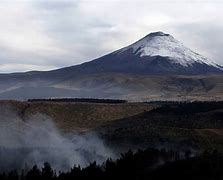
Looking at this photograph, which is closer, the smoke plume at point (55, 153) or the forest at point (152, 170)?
the forest at point (152, 170)

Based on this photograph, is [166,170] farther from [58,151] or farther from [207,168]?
[58,151]

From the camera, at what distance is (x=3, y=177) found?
114188 mm

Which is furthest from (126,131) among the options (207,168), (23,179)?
(207,168)

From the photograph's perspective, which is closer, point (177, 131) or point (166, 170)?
point (166, 170)

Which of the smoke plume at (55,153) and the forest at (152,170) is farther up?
the forest at (152,170)

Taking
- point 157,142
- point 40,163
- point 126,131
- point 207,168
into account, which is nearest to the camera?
point 207,168

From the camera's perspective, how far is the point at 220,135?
185000 mm

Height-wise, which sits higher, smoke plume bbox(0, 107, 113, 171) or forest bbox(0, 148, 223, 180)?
forest bbox(0, 148, 223, 180)

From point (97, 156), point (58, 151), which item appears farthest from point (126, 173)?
point (58, 151)

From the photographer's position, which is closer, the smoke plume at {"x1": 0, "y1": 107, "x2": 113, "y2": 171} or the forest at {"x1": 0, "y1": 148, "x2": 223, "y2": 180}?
Result: the forest at {"x1": 0, "y1": 148, "x2": 223, "y2": 180}

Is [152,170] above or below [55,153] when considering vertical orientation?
above

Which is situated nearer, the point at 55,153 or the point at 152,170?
the point at 152,170

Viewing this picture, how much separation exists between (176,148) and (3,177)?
65023mm

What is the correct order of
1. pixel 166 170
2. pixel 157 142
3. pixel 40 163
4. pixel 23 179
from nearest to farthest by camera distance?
1. pixel 166 170
2. pixel 23 179
3. pixel 40 163
4. pixel 157 142
